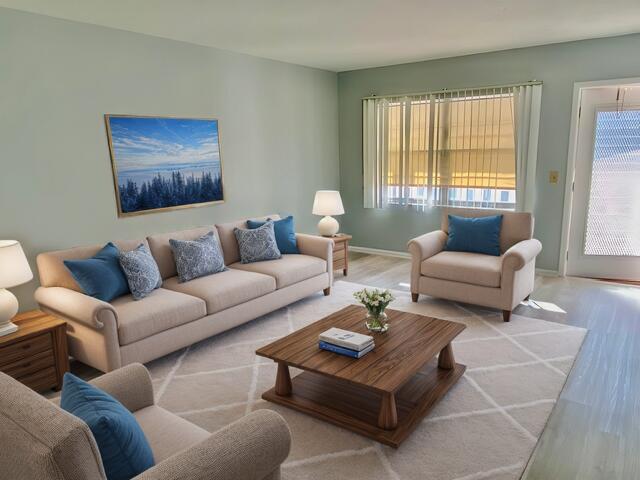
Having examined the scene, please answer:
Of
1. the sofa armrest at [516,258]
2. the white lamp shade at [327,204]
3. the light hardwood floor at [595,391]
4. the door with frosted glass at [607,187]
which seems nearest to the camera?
the light hardwood floor at [595,391]

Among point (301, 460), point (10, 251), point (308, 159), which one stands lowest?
point (301, 460)

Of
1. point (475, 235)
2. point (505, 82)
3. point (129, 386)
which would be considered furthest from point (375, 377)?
point (505, 82)

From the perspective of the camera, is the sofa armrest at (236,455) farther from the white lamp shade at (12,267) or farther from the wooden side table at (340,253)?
the wooden side table at (340,253)

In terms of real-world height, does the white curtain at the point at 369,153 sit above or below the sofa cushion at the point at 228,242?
above

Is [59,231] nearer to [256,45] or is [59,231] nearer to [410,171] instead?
[256,45]

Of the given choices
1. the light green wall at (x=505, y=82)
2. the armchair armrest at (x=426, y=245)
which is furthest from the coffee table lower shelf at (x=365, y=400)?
the light green wall at (x=505, y=82)

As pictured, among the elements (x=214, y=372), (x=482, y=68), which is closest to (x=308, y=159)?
(x=482, y=68)

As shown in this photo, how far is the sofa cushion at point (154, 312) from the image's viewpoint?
314 cm

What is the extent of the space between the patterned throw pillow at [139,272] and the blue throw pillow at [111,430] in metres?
2.05

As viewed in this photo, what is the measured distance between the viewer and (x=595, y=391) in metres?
2.92

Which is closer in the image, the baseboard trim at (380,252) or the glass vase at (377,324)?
the glass vase at (377,324)

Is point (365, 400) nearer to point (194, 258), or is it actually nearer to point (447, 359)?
point (447, 359)

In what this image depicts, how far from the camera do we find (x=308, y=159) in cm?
621

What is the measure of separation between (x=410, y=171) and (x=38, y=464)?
5587mm
